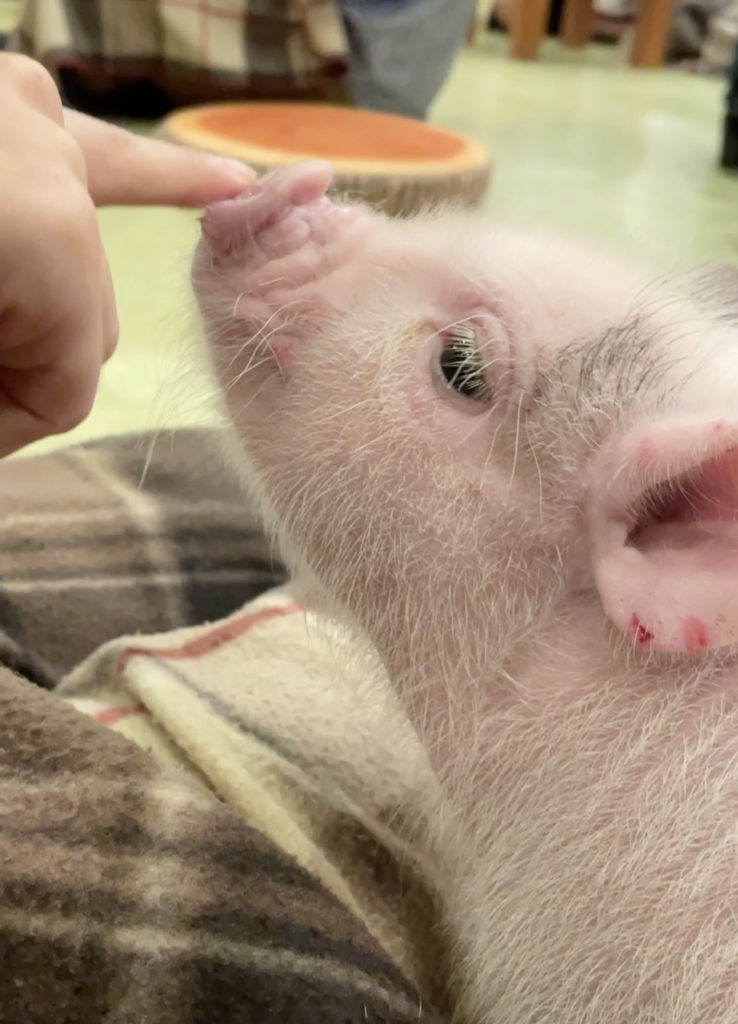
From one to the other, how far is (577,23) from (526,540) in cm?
414

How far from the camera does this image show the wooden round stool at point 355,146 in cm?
154

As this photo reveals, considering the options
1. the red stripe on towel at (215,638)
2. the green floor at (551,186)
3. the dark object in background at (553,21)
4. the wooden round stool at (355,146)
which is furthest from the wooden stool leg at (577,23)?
the red stripe on towel at (215,638)

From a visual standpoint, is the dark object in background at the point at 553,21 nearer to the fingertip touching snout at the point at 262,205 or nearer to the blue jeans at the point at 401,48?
the blue jeans at the point at 401,48

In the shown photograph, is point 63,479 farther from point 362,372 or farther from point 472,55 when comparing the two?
point 472,55

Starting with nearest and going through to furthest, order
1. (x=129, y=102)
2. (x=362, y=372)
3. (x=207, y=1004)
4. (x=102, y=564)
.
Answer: (x=207, y=1004), (x=362, y=372), (x=102, y=564), (x=129, y=102)

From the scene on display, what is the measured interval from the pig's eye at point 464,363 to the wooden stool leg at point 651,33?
A: 3608 mm

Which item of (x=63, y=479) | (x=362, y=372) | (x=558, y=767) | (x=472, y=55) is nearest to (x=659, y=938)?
(x=558, y=767)

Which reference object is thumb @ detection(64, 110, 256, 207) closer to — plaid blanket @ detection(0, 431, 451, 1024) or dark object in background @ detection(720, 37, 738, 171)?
plaid blanket @ detection(0, 431, 451, 1024)

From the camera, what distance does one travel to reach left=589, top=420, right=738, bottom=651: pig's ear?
0.50 m

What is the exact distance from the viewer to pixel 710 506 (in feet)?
1.73

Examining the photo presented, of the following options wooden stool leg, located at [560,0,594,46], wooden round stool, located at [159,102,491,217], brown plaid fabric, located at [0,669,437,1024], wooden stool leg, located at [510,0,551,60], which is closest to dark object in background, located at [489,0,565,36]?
wooden stool leg, located at [560,0,594,46]

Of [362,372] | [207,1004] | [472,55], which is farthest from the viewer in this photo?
[472,55]

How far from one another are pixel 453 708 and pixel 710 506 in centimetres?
18

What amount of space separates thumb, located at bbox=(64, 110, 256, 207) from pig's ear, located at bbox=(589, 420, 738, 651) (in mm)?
331
